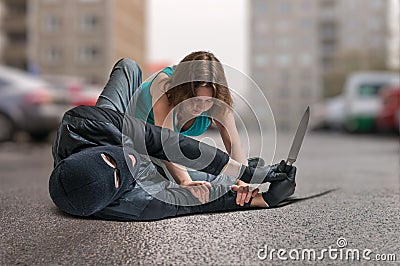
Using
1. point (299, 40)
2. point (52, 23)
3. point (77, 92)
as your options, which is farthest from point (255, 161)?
point (299, 40)

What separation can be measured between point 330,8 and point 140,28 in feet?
105

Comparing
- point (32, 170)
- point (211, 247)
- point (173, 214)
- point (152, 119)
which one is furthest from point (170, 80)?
point (32, 170)

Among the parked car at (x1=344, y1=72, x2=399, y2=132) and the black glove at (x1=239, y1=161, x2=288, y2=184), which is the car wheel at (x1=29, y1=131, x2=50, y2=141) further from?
the black glove at (x1=239, y1=161, x2=288, y2=184)

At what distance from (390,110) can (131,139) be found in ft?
38.7

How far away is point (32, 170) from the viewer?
6898 millimetres

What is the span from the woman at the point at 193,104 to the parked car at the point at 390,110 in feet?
35.4

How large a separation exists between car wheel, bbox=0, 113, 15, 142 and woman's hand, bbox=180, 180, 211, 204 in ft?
30.4

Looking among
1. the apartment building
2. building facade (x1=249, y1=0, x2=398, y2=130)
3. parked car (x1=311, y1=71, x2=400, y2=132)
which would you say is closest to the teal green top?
parked car (x1=311, y1=71, x2=400, y2=132)

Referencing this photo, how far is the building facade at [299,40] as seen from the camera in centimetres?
7731

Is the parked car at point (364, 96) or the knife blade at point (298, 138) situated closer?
the knife blade at point (298, 138)

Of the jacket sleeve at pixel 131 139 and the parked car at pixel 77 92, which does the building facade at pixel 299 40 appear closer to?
the parked car at pixel 77 92

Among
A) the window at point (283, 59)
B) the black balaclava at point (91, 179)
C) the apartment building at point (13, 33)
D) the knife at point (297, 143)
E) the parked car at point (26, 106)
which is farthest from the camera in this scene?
the window at point (283, 59)

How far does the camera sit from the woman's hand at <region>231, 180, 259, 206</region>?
304 centimetres
